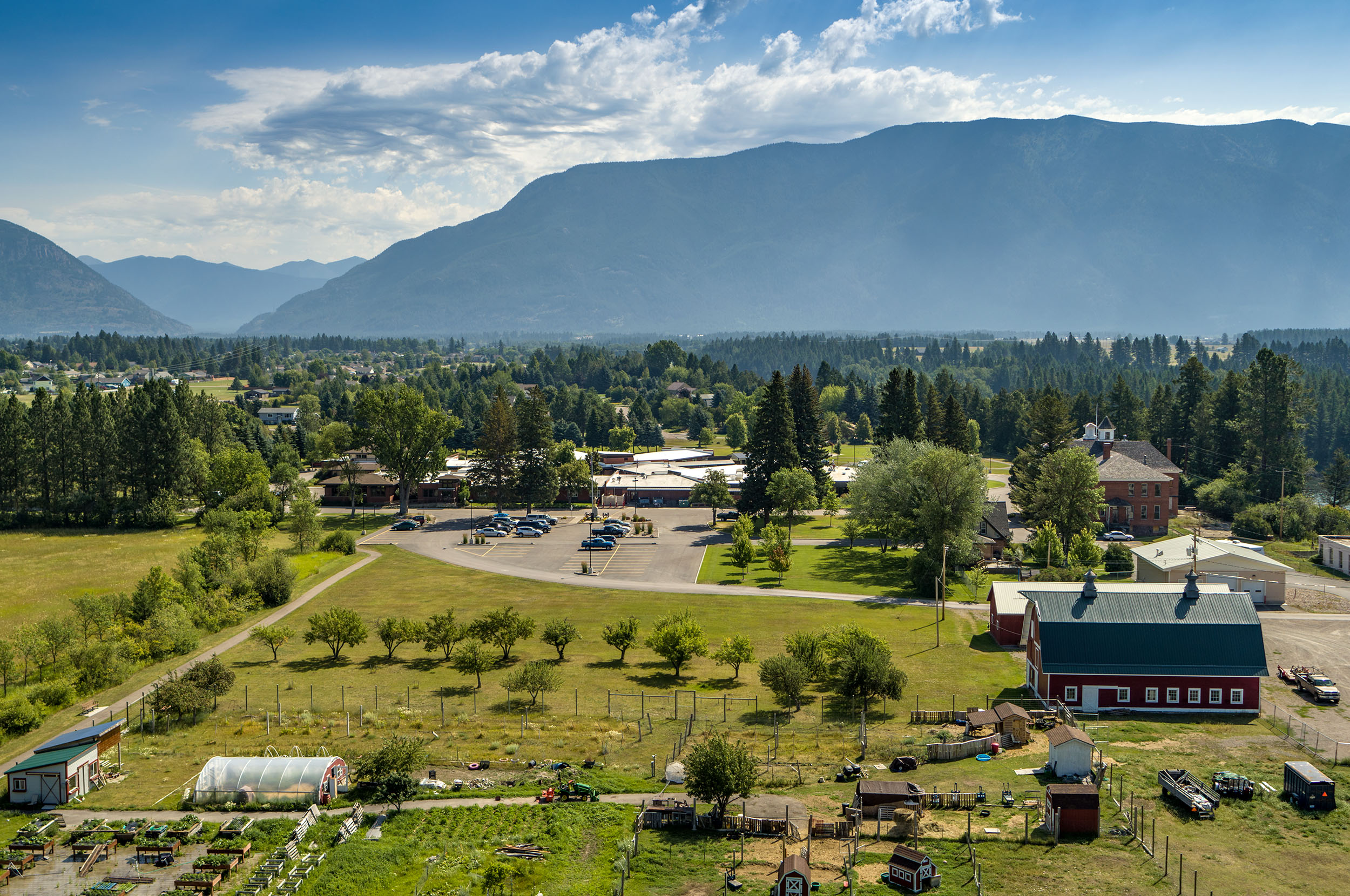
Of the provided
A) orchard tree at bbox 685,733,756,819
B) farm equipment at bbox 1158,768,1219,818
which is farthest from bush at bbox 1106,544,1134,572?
orchard tree at bbox 685,733,756,819

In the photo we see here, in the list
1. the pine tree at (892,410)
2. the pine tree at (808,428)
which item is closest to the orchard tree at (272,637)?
the pine tree at (808,428)

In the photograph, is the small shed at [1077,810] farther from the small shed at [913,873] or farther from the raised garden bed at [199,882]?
the raised garden bed at [199,882]

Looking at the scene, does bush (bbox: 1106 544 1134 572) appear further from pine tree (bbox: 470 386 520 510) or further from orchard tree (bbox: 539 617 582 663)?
pine tree (bbox: 470 386 520 510)

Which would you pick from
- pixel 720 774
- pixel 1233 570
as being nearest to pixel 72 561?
pixel 720 774

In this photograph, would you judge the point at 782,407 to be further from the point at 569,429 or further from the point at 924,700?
the point at 569,429

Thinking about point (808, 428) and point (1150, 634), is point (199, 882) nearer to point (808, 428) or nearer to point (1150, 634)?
point (1150, 634)
